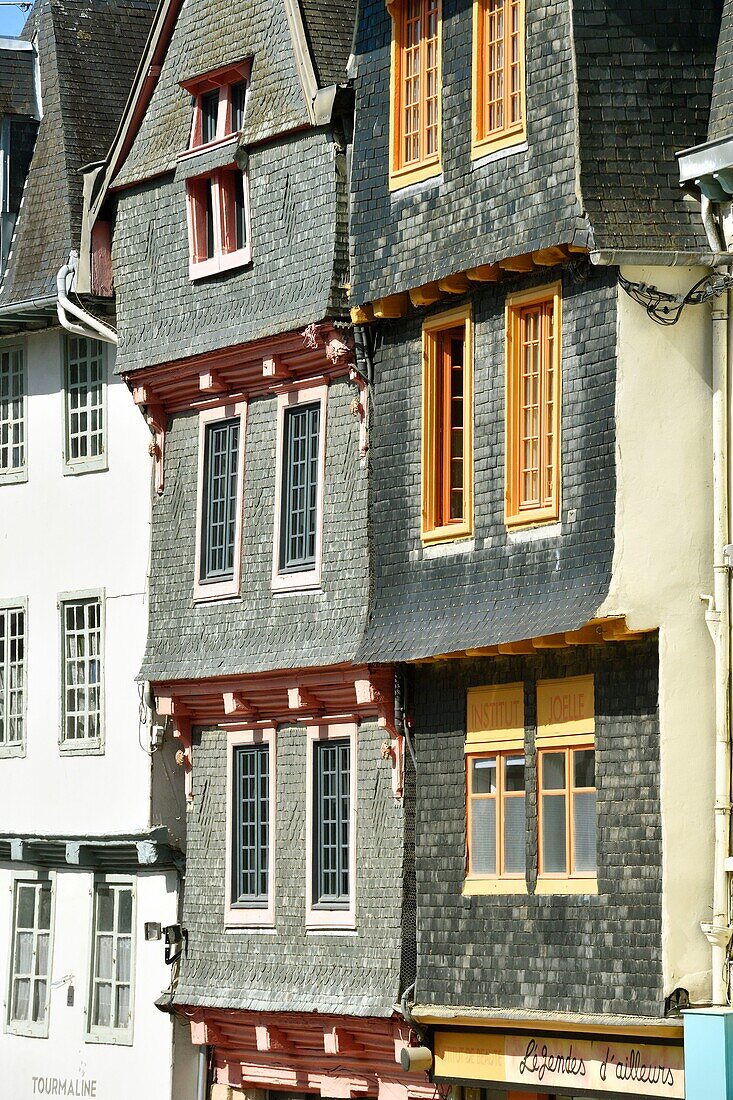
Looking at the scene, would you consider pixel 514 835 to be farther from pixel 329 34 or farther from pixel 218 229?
pixel 329 34

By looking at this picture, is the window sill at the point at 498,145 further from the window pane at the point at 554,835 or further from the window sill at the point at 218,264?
the window pane at the point at 554,835

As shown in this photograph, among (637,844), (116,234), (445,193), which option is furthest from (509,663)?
(116,234)

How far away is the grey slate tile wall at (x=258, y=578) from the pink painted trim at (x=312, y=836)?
894 mm

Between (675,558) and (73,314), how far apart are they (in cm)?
1244

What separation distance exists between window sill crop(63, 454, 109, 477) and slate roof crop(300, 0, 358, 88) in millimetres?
6891

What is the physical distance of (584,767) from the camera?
2611 cm

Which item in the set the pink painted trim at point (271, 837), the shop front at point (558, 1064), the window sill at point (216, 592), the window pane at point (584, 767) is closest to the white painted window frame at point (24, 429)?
the window sill at point (216, 592)

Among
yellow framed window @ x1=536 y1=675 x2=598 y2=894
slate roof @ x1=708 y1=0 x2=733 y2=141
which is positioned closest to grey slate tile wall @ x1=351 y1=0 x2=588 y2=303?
slate roof @ x1=708 y1=0 x2=733 y2=141

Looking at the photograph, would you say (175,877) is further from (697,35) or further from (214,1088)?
(697,35)

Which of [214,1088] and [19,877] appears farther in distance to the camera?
[19,877]

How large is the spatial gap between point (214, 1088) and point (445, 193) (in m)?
11.7

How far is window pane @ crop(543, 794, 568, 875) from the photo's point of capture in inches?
1040

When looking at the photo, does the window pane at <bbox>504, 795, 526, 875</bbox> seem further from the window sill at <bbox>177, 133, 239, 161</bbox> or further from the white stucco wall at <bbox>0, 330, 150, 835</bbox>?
the window sill at <bbox>177, 133, 239, 161</bbox>

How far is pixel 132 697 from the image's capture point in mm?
34719
